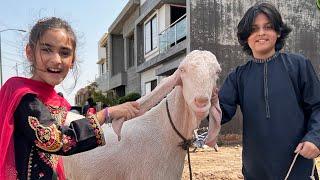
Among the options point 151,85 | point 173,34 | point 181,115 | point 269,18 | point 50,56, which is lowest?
point 181,115

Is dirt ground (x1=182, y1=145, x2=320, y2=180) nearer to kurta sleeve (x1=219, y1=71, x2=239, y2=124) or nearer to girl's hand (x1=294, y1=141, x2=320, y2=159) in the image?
kurta sleeve (x1=219, y1=71, x2=239, y2=124)

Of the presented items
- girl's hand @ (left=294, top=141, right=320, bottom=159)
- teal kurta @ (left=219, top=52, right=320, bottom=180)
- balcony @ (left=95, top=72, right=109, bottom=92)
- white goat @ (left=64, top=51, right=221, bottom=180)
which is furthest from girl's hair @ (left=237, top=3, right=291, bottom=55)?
balcony @ (left=95, top=72, right=109, bottom=92)

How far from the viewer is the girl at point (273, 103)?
2.62 m

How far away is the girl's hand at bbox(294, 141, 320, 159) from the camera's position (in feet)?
8.04

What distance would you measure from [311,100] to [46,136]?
5.43 feet

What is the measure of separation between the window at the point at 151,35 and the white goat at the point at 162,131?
573 inches

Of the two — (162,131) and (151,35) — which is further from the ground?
(151,35)

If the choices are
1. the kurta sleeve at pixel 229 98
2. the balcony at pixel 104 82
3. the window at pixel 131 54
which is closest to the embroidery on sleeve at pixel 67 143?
the kurta sleeve at pixel 229 98

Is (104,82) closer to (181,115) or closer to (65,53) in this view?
(181,115)

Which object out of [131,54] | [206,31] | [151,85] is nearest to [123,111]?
[206,31]

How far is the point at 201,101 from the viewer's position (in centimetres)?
223

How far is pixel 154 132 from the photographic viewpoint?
8.96 ft

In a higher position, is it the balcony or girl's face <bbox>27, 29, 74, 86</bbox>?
the balcony

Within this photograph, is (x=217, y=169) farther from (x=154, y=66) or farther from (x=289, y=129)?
(x=154, y=66)
